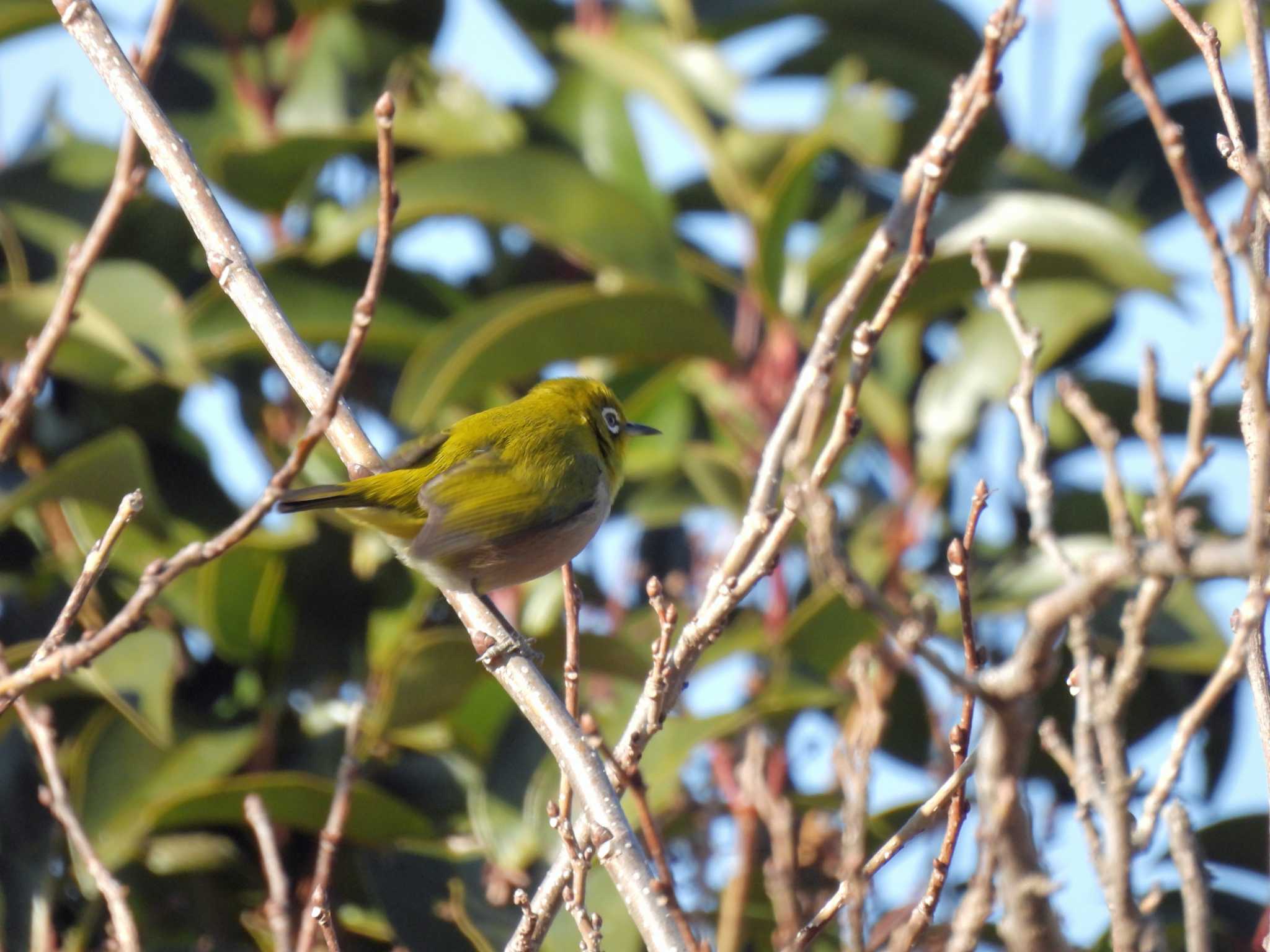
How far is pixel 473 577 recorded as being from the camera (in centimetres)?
370

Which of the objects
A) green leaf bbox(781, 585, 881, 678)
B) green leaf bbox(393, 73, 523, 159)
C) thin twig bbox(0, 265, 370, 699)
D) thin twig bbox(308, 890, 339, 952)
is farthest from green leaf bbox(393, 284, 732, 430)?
thin twig bbox(0, 265, 370, 699)

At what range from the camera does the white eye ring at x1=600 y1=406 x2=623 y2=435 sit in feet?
14.1

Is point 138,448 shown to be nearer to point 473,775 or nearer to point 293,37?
point 473,775

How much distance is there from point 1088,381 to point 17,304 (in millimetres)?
3120

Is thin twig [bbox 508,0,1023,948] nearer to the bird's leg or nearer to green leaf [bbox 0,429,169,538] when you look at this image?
the bird's leg

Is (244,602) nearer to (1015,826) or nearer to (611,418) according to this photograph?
(611,418)

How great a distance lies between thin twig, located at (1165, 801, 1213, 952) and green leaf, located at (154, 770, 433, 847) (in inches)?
87.8

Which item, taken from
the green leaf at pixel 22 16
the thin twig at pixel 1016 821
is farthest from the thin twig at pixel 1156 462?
the green leaf at pixel 22 16

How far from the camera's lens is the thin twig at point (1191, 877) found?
1659 mm

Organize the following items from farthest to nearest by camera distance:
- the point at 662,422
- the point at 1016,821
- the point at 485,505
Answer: the point at 662,422
the point at 485,505
the point at 1016,821

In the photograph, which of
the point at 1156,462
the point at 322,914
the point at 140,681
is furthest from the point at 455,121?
the point at 1156,462

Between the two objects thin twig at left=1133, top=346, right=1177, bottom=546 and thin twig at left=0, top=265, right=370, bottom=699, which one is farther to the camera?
thin twig at left=0, top=265, right=370, bottom=699

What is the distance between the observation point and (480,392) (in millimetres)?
4625

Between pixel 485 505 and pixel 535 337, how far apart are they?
21.2 inches
